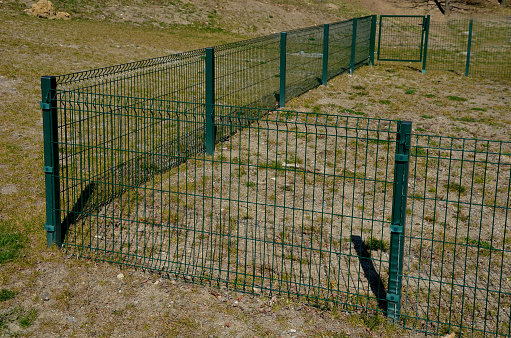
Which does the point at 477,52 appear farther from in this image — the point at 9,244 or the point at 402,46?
the point at 9,244

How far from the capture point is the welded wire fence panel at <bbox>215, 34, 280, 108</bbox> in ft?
30.5

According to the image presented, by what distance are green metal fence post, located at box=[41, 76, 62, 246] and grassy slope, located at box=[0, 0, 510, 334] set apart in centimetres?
30

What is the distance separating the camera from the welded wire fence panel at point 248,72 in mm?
9297

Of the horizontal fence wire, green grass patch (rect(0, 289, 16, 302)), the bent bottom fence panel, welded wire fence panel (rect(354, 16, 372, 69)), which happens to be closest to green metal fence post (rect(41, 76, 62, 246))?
the bent bottom fence panel

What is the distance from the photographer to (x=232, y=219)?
6.65m

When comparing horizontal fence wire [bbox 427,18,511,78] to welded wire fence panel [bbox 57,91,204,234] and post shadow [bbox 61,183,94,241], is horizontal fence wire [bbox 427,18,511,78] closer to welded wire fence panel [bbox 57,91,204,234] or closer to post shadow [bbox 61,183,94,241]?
welded wire fence panel [bbox 57,91,204,234]

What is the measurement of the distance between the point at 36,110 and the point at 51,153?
18.3 feet

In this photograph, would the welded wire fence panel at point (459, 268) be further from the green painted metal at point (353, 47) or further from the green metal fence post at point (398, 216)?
the green painted metal at point (353, 47)

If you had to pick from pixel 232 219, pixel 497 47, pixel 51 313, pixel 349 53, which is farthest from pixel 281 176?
pixel 497 47

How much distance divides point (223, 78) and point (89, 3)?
16.4m

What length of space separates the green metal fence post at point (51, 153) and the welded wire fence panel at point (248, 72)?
3943 millimetres

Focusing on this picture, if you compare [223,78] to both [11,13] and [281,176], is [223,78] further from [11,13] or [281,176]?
[11,13]

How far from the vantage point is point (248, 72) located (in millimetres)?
10141

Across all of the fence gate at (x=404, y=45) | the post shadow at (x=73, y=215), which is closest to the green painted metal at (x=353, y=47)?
the fence gate at (x=404, y=45)
